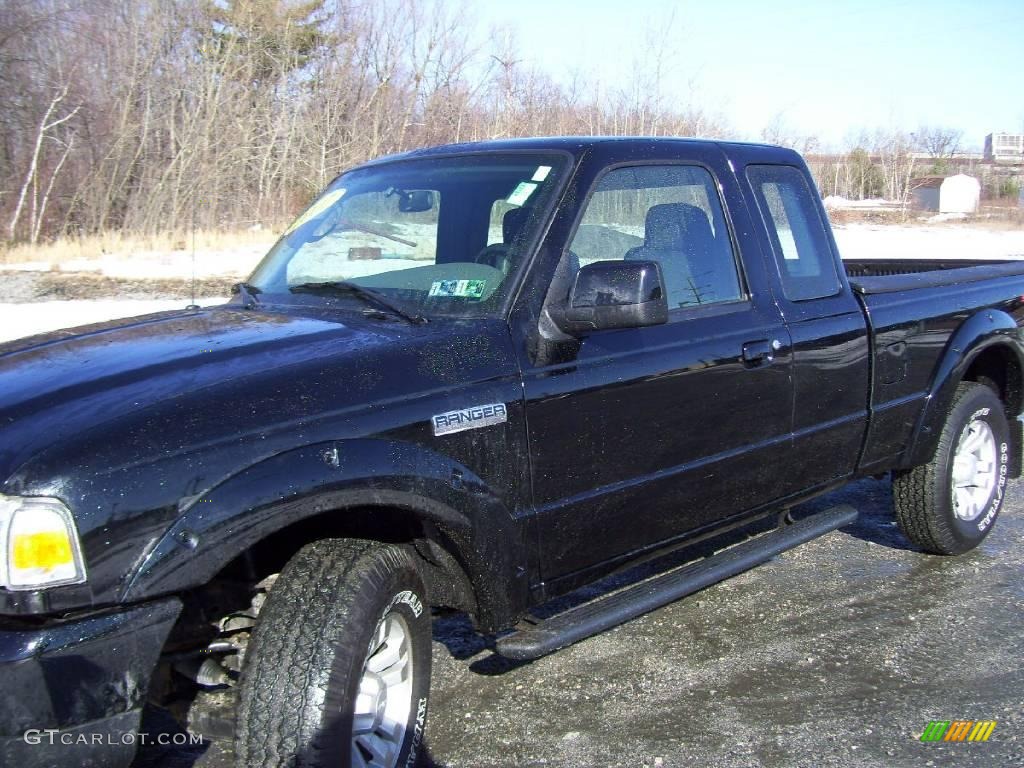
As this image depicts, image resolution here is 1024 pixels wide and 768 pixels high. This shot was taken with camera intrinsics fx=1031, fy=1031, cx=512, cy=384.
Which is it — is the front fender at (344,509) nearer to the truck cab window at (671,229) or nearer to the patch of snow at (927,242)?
the truck cab window at (671,229)

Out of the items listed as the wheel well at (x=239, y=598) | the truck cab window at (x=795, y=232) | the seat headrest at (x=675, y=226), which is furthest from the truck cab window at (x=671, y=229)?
the wheel well at (x=239, y=598)

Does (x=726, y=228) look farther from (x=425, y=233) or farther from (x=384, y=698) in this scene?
(x=384, y=698)

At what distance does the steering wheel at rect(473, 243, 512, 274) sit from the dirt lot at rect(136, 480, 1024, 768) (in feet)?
5.12

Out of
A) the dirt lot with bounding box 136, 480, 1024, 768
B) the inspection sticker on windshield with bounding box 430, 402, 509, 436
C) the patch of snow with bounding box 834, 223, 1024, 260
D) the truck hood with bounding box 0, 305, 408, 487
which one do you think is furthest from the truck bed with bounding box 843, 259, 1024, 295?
the patch of snow with bounding box 834, 223, 1024, 260

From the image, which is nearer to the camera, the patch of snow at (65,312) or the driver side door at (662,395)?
the driver side door at (662,395)

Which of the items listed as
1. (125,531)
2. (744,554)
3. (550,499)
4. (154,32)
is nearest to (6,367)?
(125,531)

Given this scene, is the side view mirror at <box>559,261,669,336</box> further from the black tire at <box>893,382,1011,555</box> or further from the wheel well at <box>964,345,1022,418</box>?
the wheel well at <box>964,345,1022,418</box>

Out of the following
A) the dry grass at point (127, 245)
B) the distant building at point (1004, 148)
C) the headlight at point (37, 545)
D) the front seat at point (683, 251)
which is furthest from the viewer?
the distant building at point (1004, 148)

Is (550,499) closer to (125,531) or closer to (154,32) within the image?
(125,531)

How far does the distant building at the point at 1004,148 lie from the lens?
220 feet

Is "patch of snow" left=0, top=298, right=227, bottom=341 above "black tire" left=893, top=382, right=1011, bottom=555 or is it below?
above

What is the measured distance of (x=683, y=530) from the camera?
12.4ft

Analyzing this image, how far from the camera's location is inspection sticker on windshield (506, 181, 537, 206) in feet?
11.4

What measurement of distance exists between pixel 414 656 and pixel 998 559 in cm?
350
